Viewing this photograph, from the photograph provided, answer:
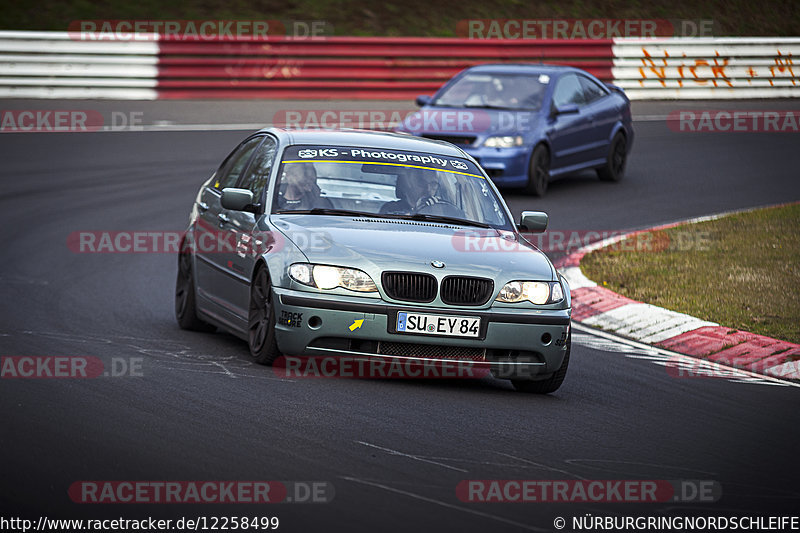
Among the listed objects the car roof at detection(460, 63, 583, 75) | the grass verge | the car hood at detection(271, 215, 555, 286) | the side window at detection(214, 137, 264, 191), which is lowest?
the grass verge

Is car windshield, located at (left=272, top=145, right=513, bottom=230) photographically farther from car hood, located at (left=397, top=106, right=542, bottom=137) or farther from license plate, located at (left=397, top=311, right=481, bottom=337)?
car hood, located at (left=397, top=106, right=542, bottom=137)

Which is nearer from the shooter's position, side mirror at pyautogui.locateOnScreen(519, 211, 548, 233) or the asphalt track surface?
the asphalt track surface

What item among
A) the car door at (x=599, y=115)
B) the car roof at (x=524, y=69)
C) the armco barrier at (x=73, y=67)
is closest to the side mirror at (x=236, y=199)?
the car roof at (x=524, y=69)

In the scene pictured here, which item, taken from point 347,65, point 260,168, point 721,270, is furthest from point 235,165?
point 347,65

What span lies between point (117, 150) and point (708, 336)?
11.3 m

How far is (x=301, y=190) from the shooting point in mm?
9016

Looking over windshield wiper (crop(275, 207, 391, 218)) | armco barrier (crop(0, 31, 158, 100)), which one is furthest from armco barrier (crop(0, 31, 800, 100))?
windshield wiper (crop(275, 207, 391, 218))

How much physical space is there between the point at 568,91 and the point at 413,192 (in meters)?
10.1

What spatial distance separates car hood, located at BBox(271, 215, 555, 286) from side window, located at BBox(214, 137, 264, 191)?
1.32 meters

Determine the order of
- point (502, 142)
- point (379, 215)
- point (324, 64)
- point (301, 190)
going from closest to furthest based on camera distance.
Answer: point (379, 215) < point (301, 190) < point (502, 142) < point (324, 64)

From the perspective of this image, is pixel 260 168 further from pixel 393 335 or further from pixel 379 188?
pixel 393 335

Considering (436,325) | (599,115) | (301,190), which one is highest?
(599,115)

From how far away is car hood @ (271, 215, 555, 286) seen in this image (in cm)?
798

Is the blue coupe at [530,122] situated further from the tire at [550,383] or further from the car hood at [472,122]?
the tire at [550,383]
